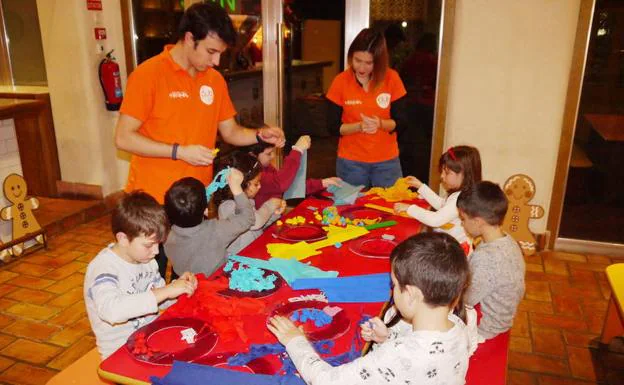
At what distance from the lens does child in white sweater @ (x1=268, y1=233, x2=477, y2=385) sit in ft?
4.65

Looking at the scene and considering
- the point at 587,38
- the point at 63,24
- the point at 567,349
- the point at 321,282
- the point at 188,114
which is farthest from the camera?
the point at 63,24

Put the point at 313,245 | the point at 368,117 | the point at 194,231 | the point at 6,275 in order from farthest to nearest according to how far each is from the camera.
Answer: the point at 6,275
the point at 368,117
the point at 313,245
the point at 194,231

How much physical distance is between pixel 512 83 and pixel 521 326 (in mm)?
1920

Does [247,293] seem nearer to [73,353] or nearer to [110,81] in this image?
[73,353]

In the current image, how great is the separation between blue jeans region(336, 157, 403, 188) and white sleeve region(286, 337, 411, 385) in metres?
2.26

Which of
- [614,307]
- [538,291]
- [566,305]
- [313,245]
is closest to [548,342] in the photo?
[614,307]

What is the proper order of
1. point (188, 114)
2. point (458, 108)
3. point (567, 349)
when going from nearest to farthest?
point (188, 114) < point (567, 349) < point (458, 108)

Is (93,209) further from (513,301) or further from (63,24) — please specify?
(513,301)

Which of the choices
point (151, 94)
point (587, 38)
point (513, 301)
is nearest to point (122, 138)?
point (151, 94)

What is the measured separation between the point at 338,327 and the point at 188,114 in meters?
1.38

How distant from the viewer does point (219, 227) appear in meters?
2.33

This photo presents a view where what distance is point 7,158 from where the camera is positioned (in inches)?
167

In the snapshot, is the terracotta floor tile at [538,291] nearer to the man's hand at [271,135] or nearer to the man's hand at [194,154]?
the man's hand at [271,135]

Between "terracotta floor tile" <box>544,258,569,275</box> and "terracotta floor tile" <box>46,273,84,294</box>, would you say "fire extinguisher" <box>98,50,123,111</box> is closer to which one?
"terracotta floor tile" <box>46,273,84,294</box>
